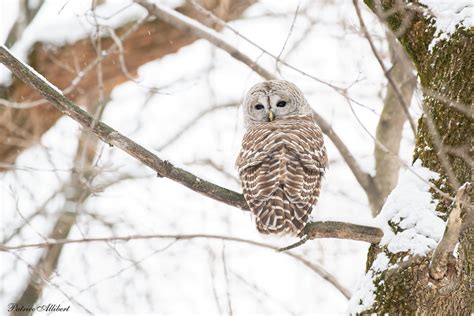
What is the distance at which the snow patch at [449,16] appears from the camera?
3.88m

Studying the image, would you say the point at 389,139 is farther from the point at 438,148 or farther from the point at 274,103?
the point at 438,148

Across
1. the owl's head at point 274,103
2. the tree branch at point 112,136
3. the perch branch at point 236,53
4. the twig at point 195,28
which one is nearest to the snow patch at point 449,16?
the tree branch at point 112,136

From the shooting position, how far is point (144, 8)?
656cm

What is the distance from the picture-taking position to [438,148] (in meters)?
3.44

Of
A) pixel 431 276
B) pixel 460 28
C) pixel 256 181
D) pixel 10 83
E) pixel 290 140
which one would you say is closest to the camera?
pixel 431 276

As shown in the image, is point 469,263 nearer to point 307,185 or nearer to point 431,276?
point 431,276

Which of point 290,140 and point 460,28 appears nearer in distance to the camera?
point 460,28

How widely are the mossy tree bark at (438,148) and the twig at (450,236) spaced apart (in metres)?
0.09

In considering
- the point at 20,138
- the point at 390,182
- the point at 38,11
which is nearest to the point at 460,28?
the point at 390,182

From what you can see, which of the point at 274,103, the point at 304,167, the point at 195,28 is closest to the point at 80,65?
the point at 195,28

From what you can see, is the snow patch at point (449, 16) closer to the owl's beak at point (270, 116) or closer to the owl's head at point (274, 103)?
the owl's beak at point (270, 116)

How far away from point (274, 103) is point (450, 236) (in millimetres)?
3429

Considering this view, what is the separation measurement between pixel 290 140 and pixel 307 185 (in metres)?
0.44

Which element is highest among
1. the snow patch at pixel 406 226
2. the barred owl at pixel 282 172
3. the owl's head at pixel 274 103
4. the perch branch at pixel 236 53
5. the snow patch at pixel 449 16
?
the perch branch at pixel 236 53
